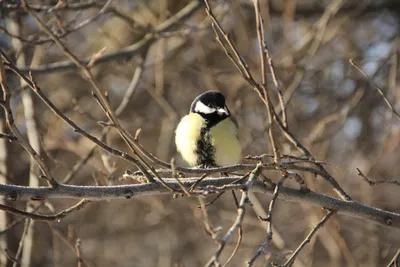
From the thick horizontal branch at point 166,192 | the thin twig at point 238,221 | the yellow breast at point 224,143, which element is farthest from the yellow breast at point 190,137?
the thin twig at point 238,221

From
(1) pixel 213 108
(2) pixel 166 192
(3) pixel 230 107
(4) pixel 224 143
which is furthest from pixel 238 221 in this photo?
(3) pixel 230 107

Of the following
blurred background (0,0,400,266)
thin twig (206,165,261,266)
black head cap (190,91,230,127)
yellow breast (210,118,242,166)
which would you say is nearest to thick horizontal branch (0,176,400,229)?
thin twig (206,165,261,266)

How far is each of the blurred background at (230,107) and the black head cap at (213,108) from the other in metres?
0.95

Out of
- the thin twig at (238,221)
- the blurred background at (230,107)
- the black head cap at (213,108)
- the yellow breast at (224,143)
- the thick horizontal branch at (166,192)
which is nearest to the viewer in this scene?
the thin twig at (238,221)

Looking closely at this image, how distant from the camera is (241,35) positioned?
5.66 metres

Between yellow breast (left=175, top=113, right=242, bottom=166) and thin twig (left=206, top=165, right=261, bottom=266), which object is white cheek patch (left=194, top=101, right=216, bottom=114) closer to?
yellow breast (left=175, top=113, right=242, bottom=166)

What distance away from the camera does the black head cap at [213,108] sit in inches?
147

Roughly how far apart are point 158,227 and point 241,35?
2.67 metres

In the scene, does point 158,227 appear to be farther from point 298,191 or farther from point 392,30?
point 298,191

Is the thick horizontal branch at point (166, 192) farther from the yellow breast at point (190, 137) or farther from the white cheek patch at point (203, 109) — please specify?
the white cheek patch at point (203, 109)

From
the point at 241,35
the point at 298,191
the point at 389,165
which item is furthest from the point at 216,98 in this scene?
the point at 389,165

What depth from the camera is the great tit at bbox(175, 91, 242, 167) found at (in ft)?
11.9

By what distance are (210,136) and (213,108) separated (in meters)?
0.24

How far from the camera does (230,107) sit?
5426mm
